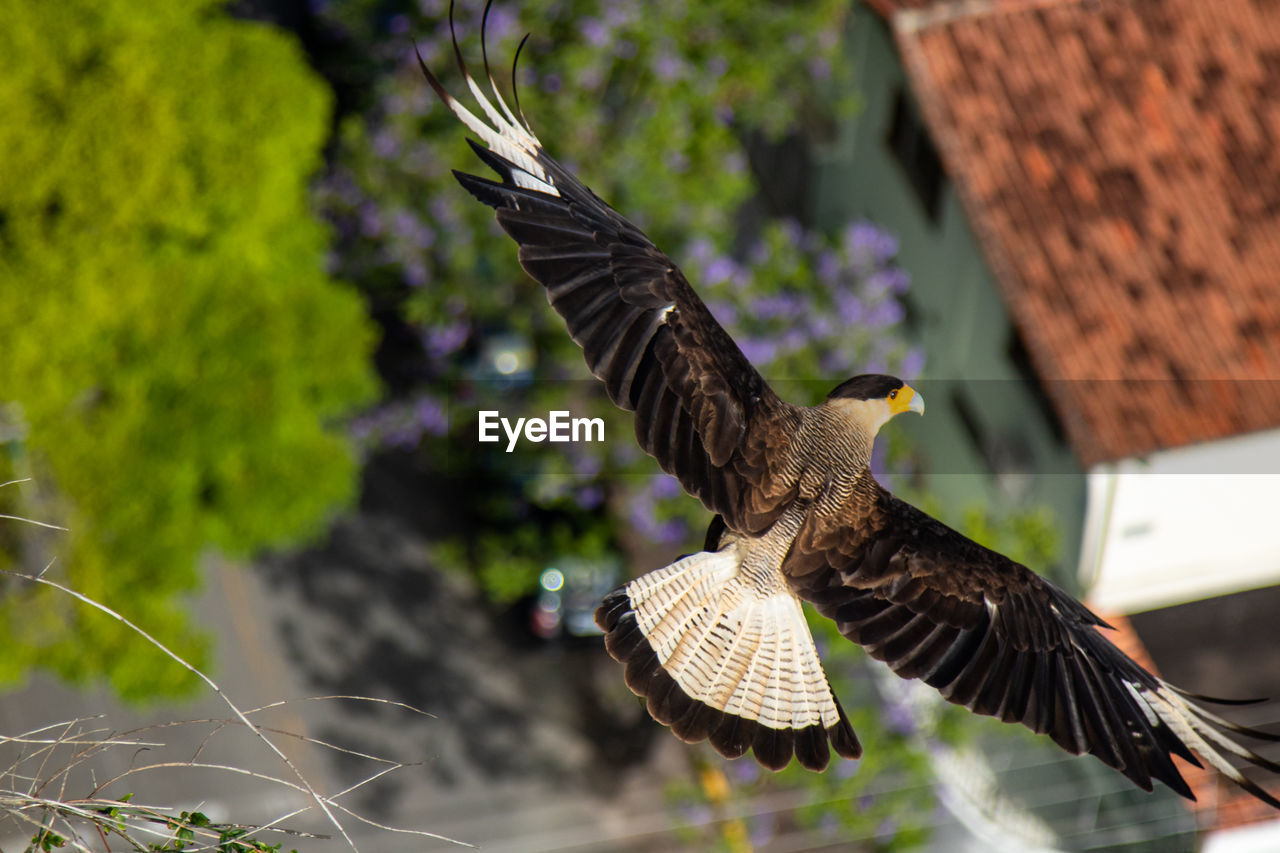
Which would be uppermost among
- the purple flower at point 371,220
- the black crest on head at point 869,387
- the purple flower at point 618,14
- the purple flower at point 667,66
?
the purple flower at point 618,14

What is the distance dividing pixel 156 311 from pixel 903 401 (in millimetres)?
11556

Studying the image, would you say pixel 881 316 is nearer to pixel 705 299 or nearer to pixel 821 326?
pixel 821 326

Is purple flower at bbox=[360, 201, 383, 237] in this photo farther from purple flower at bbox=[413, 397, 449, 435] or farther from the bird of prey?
the bird of prey

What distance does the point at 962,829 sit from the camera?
1950 cm

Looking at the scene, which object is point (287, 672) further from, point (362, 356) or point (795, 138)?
point (795, 138)

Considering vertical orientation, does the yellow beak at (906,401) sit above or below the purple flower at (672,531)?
above

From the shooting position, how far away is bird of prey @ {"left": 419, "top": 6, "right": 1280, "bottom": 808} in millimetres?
7246

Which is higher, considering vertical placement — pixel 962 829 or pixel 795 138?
pixel 795 138

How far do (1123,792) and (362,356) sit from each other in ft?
36.0

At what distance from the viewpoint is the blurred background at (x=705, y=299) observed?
16375 mm

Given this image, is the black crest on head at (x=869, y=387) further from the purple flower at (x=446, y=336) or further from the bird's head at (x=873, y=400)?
the purple flower at (x=446, y=336)

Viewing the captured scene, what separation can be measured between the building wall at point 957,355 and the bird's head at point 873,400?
984 centimetres

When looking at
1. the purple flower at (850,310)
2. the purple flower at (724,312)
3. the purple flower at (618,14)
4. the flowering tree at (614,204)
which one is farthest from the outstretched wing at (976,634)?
the purple flower at (618,14)

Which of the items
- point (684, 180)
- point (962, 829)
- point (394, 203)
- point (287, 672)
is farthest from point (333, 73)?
point (962, 829)
